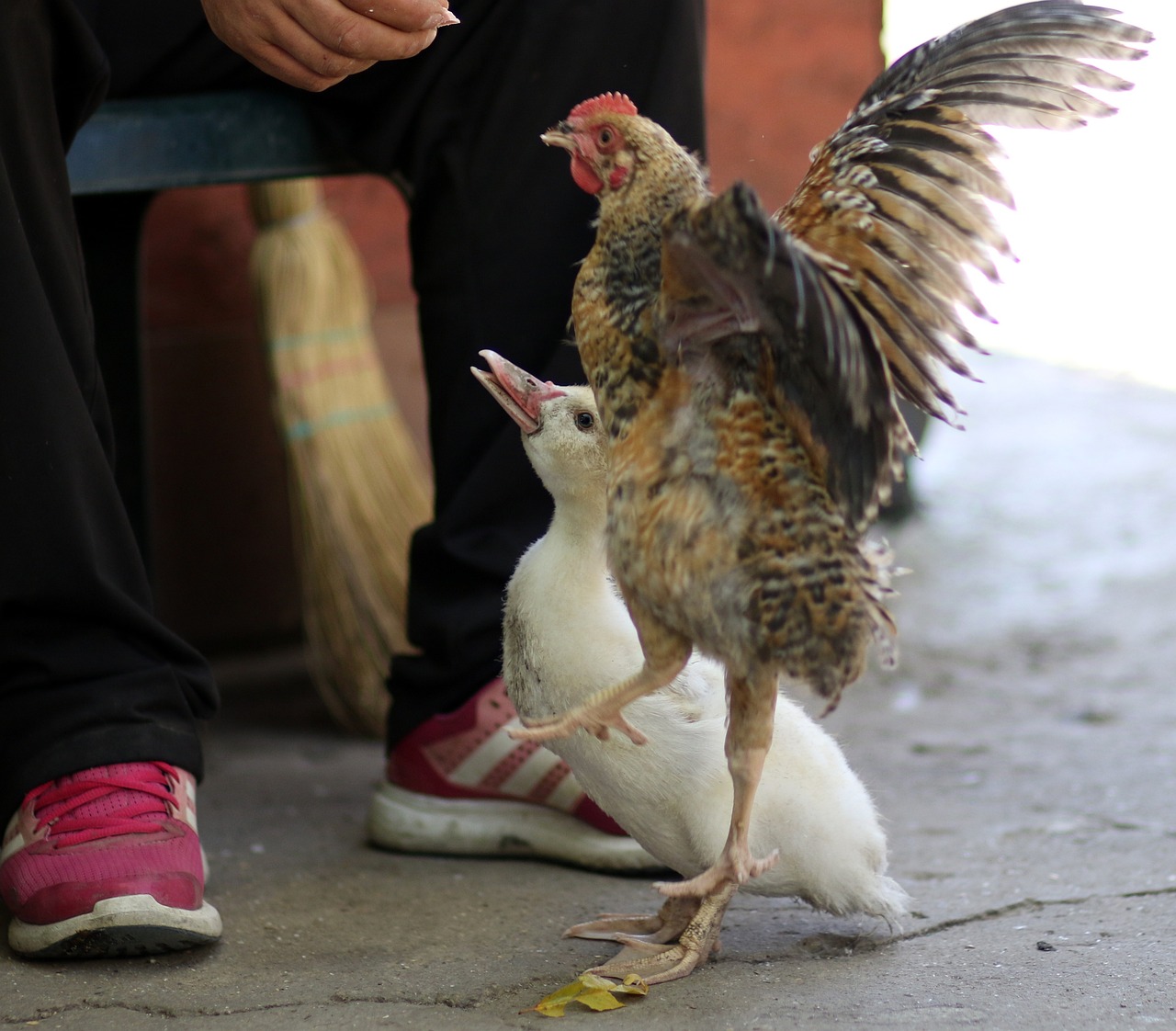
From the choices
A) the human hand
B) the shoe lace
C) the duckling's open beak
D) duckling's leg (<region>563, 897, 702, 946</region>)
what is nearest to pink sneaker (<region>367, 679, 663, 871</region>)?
duckling's leg (<region>563, 897, 702, 946</region>)

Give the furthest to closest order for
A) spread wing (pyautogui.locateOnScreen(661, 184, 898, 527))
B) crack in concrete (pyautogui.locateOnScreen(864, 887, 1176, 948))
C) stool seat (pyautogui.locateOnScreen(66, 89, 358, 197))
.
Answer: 1. stool seat (pyautogui.locateOnScreen(66, 89, 358, 197))
2. crack in concrete (pyautogui.locateOnScreen(864, 887, 1176, 948))
3. spread wing (pyautogui.locateOnScreen(661, 184, 898, 527))

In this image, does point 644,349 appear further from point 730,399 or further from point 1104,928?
point 1104,928

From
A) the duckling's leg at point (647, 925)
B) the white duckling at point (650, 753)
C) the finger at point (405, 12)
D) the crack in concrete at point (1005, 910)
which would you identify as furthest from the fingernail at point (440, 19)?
the crack in concrete at point (1005, 910)

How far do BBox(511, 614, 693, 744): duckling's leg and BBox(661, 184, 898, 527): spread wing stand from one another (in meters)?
0.23

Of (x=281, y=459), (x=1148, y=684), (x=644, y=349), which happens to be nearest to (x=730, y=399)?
(x=644, y=349)

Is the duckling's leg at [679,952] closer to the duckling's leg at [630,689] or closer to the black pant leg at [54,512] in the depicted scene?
the duckling's leg at [630,689]

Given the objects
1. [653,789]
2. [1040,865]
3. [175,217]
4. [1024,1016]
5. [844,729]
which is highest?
[175,217]

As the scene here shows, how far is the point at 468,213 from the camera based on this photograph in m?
2.21

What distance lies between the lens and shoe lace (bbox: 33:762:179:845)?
1790 millimetres

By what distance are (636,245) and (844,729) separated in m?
1.69

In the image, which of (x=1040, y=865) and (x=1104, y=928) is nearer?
(x=1104, y=928)

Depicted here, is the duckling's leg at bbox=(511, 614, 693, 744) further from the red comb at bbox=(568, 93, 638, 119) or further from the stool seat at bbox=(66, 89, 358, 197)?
the stool seat at bbox=(66, 89, 358, 197)

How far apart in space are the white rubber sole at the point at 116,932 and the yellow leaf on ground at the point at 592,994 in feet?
1.53

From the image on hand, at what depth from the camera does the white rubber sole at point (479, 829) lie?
2.11 metres
